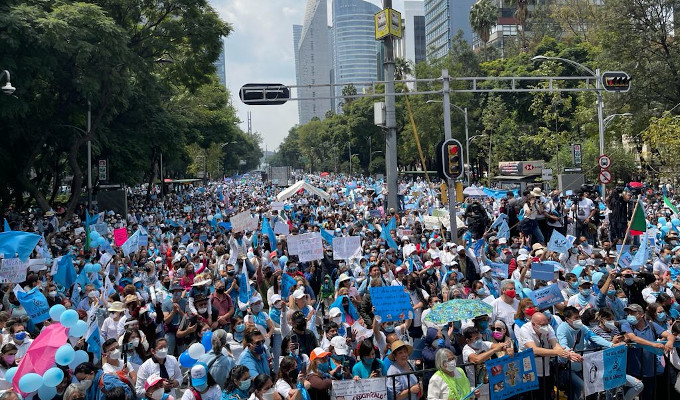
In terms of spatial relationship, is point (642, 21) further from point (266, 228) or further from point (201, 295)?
point (201, 295)

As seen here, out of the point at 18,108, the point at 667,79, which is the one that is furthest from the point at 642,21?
the point at 18,108

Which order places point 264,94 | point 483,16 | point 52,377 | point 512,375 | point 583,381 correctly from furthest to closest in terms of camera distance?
point 483,16, point 264,94, point 583,381, point 512,375, point 52,377

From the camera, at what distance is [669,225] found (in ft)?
55.3

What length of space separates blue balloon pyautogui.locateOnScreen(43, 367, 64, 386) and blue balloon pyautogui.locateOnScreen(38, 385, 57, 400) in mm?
175

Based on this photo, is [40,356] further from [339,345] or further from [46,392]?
[339,345]

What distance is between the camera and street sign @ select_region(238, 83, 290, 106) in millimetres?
18656

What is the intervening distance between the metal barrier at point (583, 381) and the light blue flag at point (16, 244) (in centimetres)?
830

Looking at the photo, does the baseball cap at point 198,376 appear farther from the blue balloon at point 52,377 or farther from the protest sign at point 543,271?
the protest sign at point 543,271

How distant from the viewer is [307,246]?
13.2 meters

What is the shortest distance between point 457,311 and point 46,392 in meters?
4.23

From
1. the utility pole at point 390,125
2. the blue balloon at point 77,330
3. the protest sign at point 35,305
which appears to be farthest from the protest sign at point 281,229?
the blue balloon at point 77,330

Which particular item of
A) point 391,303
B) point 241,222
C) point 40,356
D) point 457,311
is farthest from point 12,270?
point 457,311

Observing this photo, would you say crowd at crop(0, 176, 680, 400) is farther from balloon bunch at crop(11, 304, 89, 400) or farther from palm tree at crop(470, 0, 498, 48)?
palm tree at crop(470, 0, 498, 48)

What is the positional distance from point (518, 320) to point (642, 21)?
29626 millimetres
